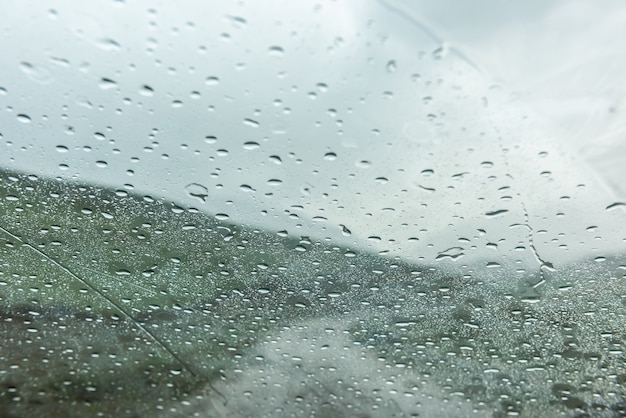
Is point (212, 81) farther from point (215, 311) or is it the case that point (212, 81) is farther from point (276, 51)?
point (215, 311)

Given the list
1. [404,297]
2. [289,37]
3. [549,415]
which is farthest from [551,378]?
[289,37]

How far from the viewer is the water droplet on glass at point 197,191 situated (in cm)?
498

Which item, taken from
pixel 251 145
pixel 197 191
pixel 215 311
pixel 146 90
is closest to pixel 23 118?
pixel 146 90

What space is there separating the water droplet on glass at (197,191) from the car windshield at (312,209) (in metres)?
0.02

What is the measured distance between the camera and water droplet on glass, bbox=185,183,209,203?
4.98m

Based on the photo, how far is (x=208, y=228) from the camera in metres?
5.46

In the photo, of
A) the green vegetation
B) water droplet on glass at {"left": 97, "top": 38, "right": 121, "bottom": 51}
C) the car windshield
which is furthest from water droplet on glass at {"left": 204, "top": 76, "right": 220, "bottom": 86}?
the green vegetation

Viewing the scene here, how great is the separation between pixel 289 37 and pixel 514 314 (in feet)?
12.5

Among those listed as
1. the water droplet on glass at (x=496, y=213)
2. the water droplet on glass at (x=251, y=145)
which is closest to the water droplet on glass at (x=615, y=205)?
the water droplet on glass at (x=496, y=213)

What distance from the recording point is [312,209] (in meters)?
5.09

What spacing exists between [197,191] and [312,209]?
37.5 inches

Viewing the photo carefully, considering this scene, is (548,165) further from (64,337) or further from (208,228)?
(64,337)

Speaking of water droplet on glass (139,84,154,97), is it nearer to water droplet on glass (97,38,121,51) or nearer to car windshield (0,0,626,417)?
car windshield (0,0,626,417)

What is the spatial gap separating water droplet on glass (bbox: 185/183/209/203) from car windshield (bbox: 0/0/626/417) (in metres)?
0.02
